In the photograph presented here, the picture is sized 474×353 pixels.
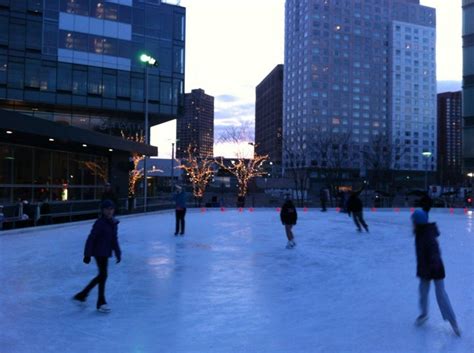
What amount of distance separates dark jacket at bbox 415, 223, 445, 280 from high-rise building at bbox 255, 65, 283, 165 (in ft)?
440

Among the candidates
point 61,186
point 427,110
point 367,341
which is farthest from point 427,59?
point 367,341

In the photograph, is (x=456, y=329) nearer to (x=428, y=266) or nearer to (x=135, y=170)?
(x=428, y=266)

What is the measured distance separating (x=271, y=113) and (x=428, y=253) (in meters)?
156

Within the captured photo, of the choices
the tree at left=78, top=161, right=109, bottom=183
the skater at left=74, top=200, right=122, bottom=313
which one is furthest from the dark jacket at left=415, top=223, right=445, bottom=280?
the tree at left=78, top=161, right=109, bottom=183

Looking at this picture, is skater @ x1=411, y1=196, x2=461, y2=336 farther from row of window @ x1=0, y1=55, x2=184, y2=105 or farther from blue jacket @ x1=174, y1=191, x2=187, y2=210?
row of window @ x1=0, y1=55, x2=184, y2=105

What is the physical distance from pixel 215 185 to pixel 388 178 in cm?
3472

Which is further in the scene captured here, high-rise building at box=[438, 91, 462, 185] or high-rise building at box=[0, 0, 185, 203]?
high-rise building at box=[438, 91, 462, 185]

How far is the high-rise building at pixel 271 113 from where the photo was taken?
14944 cm

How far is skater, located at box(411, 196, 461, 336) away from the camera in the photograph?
5008 millimetres

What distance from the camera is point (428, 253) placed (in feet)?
17.1

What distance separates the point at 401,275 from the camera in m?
8.34

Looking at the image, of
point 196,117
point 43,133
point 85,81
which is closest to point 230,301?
point 43,133

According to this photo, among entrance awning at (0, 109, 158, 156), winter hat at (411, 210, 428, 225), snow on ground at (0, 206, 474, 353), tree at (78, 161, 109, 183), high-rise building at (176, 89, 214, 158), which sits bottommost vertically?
snow on ground at (0, 206, 474, 353)

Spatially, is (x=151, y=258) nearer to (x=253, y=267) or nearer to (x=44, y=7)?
(x=253, y=267)
